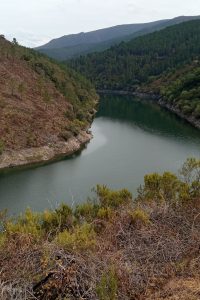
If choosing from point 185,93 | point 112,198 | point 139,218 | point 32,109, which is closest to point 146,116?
point 185,93

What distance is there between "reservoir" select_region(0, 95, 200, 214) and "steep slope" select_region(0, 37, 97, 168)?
16.2ft

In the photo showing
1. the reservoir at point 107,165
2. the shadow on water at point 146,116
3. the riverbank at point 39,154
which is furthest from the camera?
the shadow on water at point 146,116

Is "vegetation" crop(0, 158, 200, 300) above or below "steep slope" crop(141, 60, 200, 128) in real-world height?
above

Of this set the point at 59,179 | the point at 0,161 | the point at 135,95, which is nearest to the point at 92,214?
the point at 59,179

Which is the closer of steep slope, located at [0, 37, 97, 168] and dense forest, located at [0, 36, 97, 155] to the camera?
steep slope, located at [0, 37, 97, 168]

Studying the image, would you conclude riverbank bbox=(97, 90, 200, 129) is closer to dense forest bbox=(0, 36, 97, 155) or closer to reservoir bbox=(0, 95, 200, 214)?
reservoir bbox=(0, 95, 200, 214)

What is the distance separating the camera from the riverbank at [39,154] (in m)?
64.0

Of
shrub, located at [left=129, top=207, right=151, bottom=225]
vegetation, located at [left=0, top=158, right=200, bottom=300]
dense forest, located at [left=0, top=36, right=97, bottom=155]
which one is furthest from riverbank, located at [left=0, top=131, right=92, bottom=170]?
vegetation, located at [left=0, top=158, right=200, bottom=300]

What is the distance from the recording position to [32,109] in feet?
280

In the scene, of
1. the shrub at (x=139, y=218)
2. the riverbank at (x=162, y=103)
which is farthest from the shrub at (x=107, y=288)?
the riverbank at (x=162, y=103)

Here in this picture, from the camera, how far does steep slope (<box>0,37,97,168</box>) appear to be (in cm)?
6988

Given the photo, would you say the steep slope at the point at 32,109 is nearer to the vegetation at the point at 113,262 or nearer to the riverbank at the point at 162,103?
the riverbank at the point at 162,103

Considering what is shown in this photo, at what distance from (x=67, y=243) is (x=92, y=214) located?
686 inches

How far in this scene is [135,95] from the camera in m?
186
